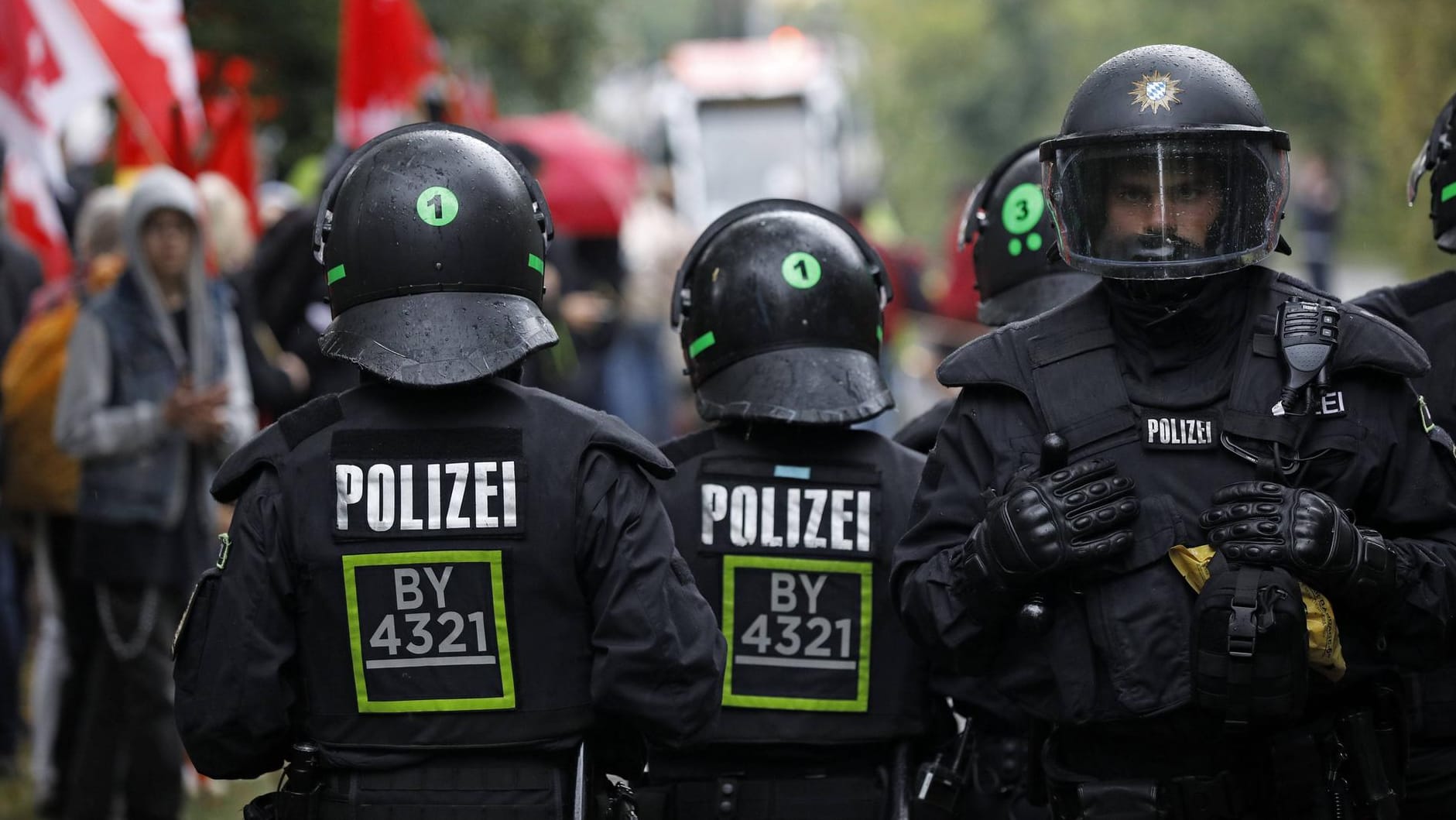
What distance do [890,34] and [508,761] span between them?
31.2m

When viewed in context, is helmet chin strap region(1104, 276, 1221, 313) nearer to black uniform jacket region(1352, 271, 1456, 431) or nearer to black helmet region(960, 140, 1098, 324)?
black uniform jacket region(1352, 271, 1456, 431)

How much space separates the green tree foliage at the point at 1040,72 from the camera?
104ft

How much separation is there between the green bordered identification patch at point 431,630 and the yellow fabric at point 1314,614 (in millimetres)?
1334

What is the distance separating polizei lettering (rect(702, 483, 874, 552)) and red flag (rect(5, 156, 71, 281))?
18.2 feet

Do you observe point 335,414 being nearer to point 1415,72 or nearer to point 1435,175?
point 1435,175

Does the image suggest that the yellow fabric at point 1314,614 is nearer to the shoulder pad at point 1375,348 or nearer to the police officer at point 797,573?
the shoulder pad at point 1375,348

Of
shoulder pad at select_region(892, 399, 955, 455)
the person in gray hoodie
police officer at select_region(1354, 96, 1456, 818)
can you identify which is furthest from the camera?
the person in gray hoodie

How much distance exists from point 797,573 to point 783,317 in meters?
0.68

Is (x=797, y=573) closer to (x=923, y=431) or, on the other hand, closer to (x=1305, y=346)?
(x=923, y=431)

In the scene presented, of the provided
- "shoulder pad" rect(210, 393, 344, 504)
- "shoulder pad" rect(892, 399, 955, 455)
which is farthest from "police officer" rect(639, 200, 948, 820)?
"shoulder pad" rect(210, 393, 344, 504)

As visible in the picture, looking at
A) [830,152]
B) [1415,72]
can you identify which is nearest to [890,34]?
[830,152]

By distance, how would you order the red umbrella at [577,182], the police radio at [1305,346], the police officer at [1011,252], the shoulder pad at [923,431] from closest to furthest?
the police radio at [1305,346] → the shoulder pad at [923,431] → the police officer at [1011,252] → the red umbrella at [577,182]

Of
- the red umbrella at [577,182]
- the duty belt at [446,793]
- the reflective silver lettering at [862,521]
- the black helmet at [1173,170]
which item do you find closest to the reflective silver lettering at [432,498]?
the duty belt at [446,793]

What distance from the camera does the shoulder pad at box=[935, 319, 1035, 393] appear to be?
3838mm
